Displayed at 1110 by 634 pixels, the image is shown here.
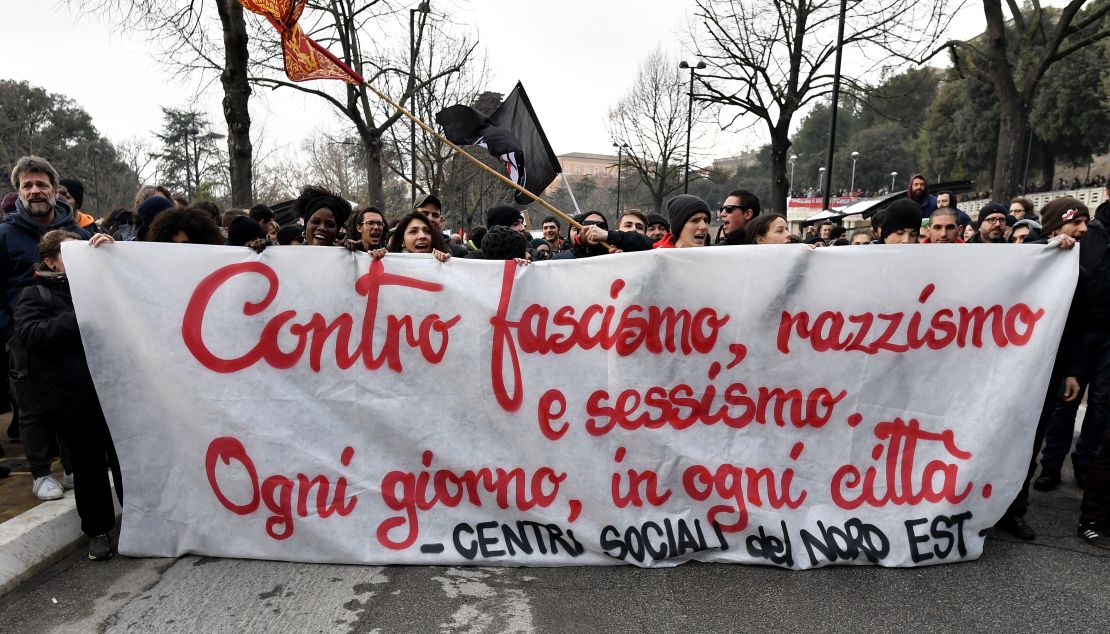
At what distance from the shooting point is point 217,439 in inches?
133

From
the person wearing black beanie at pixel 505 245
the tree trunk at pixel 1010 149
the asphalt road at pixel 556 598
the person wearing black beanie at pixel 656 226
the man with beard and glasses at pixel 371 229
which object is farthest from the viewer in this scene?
the tree trunk at pixel 1010 149

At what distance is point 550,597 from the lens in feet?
9.88

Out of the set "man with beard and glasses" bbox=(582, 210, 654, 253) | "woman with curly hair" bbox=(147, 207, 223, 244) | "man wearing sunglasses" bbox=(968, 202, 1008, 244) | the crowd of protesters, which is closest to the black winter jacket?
the crowd of protesters

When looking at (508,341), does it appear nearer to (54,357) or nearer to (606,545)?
(606,545)

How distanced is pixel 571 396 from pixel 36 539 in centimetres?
256

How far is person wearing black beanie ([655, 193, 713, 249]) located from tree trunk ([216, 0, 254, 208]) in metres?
7.87

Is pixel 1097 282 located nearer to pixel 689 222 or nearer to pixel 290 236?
pixel 689 222

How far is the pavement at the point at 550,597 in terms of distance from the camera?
280 centimetres

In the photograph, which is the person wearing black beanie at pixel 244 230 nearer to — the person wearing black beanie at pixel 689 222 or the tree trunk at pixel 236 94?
the person wearing black beanie at pixel 689 222

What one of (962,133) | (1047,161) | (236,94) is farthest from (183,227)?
(1047,161)

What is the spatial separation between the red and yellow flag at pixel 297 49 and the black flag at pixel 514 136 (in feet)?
2.79

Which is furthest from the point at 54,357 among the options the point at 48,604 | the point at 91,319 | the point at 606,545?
the point at 606,545

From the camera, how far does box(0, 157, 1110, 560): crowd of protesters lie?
334 cm

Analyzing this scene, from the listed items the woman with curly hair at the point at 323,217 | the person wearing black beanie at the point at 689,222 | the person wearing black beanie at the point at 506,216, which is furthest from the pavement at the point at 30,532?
the person wearing black beanie at the point at 506,216
